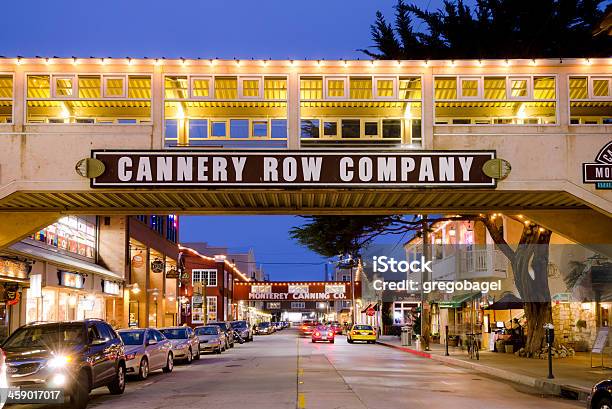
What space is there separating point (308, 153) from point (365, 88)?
10.4 feet

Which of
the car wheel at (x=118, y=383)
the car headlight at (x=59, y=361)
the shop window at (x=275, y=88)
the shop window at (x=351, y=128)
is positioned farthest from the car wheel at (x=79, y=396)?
the shop window at (x=351, y=128)

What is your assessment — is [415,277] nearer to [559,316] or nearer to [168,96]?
[559,316]

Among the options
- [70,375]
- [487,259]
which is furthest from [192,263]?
[70,375]

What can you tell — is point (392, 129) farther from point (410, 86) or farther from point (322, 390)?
point (322, 390)

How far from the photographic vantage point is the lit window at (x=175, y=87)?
20.9 metres

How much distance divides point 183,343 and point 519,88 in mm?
17295

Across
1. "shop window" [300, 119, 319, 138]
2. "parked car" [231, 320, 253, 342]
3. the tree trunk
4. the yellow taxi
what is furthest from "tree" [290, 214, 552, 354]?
"parked car" [231, 320, 253, 342]

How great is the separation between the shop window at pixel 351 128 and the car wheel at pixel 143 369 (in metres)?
9.01

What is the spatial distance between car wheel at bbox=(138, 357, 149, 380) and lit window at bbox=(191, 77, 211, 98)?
8.13 meters

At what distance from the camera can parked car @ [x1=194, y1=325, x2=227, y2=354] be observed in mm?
41000

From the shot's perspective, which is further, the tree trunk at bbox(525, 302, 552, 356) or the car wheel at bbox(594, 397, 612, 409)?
the tree trunk at bbox(525, 302, 552, 356)

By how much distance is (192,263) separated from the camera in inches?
3501

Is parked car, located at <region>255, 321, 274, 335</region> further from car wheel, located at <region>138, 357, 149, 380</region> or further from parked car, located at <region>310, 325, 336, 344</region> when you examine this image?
car wheel, located at <region>138, 357, 149, 380</region>

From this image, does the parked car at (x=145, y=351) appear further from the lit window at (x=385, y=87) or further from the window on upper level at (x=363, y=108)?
the lit window at (x=385, y=87)
